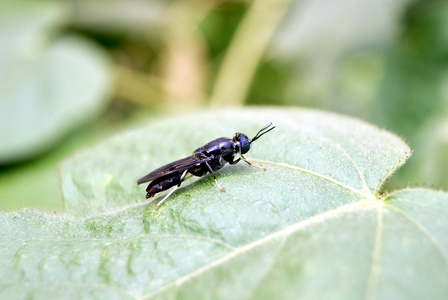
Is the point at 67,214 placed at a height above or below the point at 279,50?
below

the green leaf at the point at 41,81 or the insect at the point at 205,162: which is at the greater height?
the green leaf at the point at 41,81

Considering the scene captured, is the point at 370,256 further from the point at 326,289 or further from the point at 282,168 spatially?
the point at 282,168

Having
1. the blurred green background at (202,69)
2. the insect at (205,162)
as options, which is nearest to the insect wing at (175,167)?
the insect at (205,162)

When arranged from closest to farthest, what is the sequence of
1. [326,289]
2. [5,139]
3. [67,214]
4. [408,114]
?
1. [326,289]
2. [67,214]
3. [408,114]
4. [5,139]

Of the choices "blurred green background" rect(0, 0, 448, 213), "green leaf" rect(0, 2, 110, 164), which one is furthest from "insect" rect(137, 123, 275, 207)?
"green leaf" rect(0, 2, 110, 164)

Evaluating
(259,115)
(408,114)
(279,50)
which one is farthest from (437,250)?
(279,50)

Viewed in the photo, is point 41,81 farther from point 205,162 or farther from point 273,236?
point 273,236

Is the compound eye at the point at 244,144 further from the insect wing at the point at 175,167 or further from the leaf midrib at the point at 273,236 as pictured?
the leaf midrib at the point at 273,236
